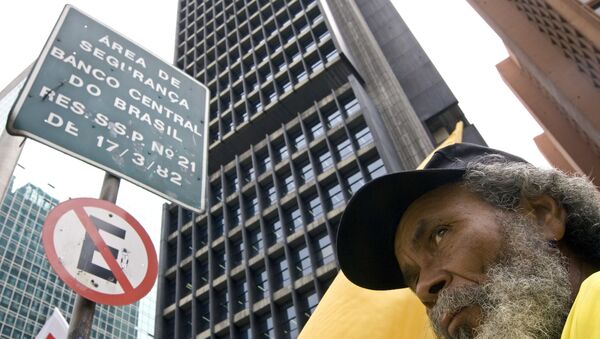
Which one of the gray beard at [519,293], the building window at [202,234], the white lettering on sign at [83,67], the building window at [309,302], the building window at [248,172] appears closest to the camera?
the gray beard at [519,293]

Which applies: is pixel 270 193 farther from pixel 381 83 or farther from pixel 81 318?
pixel 81 318

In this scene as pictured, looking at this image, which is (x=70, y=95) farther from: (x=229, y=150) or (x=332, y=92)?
(x=229, y=150)

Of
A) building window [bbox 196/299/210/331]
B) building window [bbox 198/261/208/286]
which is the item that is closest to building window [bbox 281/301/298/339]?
building window [bbox 196/299/210/331]

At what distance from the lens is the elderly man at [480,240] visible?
5.17 feet

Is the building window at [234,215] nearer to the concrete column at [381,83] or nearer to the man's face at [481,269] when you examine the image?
the concrete column at [381,83]

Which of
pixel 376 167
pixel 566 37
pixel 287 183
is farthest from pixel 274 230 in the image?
pixel 566 37

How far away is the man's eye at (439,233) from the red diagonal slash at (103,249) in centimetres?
234

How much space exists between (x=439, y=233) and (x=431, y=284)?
0.69 feet

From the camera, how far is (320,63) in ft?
140

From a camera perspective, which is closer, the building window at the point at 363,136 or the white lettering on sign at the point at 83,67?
the white lettering on sign at the point at 83,67

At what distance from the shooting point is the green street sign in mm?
3850

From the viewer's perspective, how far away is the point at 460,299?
1660 millimetres

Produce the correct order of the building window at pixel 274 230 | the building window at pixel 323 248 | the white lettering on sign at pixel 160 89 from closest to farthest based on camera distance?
1. the white lettering on sign at pixel 160 89
2. the building window at pixel 323 248
3. the building window at pixel 274 230

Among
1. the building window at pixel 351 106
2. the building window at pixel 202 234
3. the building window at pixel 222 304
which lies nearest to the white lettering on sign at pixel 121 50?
the building window at pixel 222 304
